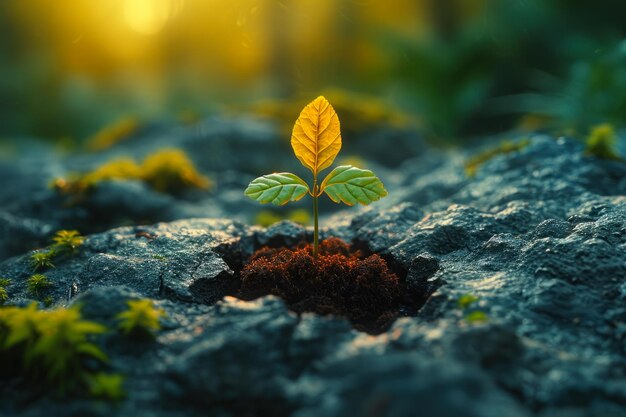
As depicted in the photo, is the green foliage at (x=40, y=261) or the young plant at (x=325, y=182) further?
the green foliage at (x=40, y=261)

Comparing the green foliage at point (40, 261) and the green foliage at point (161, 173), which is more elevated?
the green foliage at point (161, 173)

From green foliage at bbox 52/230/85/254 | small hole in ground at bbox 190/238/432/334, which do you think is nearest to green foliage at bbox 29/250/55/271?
green foliage at bbox 52/230/85/254

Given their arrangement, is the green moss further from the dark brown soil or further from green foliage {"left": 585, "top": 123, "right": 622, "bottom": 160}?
green foliage {"left": 585, "top": 123, "right": 622, "bottom": 160}

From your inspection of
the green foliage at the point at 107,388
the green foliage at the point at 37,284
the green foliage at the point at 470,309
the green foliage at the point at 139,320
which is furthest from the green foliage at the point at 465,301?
the green foliage at the point at 37,284

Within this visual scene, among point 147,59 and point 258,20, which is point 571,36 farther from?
point 147,59

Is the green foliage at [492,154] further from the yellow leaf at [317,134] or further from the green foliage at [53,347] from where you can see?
the green foliage at [53,347]

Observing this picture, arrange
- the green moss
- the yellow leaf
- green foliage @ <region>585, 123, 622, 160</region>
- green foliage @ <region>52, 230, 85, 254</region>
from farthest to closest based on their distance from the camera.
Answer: green foliage @ <region>585, 123, 622, 160</region>
green foliage @ <region>52, 230, 85, 254</region>
the yellow leaf
the green moss

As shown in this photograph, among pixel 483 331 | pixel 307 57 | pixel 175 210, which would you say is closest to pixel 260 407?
pixel 483 331
